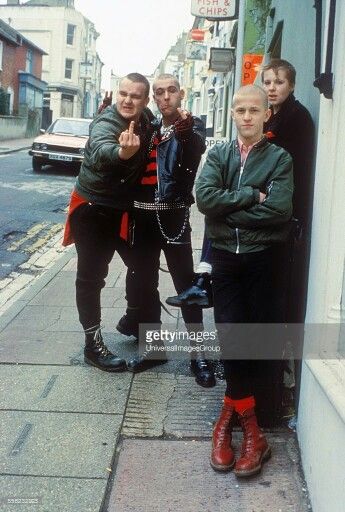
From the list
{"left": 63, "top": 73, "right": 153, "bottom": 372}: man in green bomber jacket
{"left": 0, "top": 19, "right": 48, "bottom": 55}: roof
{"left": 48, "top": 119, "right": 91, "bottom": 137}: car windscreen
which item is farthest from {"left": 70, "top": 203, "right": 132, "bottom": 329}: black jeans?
{"left": 0, "top": 19, "right": 48, "bottom": 55}: roof

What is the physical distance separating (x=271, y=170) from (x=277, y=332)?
84 centimetres

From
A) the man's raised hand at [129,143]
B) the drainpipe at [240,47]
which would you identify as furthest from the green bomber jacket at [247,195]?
the drainpipe at [240,47]

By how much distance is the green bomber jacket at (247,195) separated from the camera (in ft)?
10.1

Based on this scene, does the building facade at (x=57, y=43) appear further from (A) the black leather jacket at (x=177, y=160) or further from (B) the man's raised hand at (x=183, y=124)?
(B) the man's raised hand at (x=183, y=124)

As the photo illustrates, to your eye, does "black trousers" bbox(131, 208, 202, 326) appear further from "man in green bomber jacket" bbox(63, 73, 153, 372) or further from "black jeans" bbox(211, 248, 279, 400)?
"black jeans" bbox(211, 248, 279, 400)

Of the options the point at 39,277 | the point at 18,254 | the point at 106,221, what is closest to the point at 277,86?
the point at 106,221

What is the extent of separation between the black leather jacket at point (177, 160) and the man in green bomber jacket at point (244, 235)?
0.74 meters

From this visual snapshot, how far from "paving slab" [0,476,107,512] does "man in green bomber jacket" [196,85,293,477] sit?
2.06ft

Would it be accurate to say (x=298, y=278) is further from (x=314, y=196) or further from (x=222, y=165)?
(x=222, y=165)

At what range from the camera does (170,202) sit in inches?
162

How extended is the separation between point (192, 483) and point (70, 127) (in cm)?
1660

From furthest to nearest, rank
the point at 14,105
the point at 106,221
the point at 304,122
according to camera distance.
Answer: the point at 14,105, the point at 106,221, the point at 304,122

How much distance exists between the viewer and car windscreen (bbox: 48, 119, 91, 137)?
60.0 ft

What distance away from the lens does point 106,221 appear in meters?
4.18
